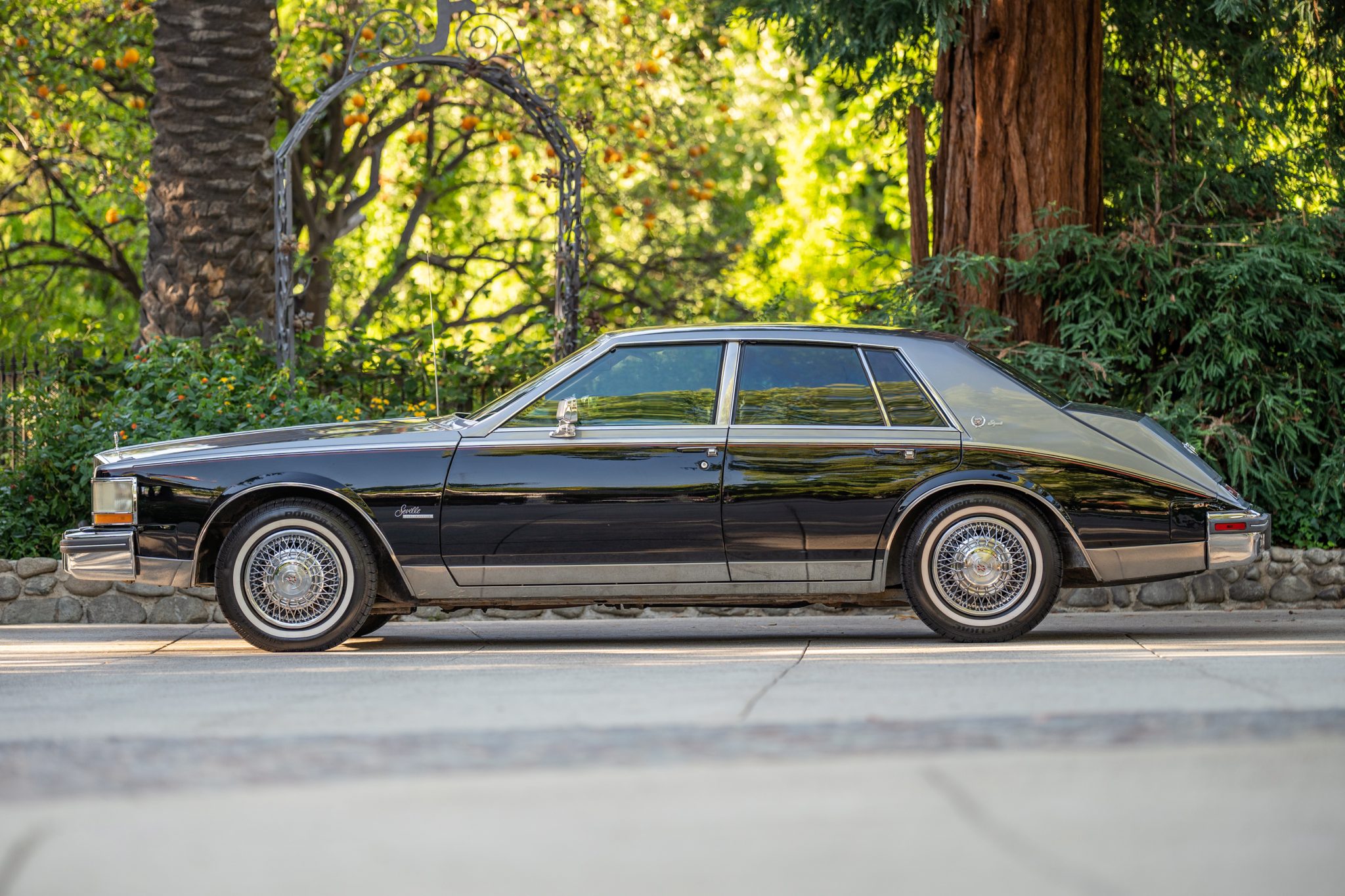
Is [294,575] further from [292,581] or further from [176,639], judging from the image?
[176,639]

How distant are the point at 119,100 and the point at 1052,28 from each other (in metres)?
12.3

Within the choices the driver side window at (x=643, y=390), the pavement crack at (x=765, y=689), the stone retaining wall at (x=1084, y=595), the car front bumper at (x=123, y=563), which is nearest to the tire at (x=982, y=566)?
the pavement crack at (x=765, y=689)

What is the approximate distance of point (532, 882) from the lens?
3.18 meters

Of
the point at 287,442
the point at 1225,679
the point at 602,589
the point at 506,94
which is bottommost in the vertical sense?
the point at 1225,679

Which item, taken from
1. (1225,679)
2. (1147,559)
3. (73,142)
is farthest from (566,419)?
(73,142)

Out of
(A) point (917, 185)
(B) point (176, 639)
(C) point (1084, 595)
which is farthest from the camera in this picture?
(A) point (917, 185)

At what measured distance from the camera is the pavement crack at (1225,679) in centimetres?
509

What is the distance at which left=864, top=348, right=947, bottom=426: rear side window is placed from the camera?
24.1 ft

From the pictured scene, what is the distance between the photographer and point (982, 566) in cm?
722

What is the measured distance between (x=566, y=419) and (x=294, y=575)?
1507mm

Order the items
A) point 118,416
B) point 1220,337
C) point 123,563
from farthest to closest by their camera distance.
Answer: point 1220,337, point 118,416, point 123,563

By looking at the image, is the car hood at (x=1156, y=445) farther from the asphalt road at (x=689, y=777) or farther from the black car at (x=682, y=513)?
the asphalt road at (x=689, y=777)

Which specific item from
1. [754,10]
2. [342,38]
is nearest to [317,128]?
[342,38]

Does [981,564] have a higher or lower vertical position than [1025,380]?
lower
